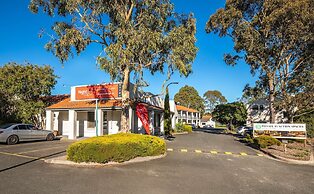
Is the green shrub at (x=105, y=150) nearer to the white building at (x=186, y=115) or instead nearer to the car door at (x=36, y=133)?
the car door at (x=36, y=133)

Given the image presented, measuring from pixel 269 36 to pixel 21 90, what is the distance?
25.0 meters

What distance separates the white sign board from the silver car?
56.7 feet

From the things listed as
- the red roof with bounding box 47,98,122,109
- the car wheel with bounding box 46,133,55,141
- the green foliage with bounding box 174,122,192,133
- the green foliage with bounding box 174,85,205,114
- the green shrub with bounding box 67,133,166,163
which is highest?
the green foliage with bounding box 174,85,205,114

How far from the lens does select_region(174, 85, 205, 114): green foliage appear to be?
3145 inches

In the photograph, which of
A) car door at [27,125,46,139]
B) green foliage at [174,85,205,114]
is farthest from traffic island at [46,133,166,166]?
green foliage at [174,85,205,114]

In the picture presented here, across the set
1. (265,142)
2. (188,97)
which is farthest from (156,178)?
(188,97)

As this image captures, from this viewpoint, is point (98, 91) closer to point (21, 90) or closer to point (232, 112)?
point (21, 90)

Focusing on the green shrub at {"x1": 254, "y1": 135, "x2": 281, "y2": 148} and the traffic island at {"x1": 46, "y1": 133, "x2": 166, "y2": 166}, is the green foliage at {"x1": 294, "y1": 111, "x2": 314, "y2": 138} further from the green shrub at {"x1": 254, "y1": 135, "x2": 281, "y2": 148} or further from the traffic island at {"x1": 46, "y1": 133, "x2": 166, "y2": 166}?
the traffic island at {"x1": 46, "y1": 133, "x2": 166, "y2": 166}

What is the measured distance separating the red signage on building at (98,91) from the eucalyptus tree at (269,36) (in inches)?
491

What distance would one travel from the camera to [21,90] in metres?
21.5

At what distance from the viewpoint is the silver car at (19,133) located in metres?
14.8

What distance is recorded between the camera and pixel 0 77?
69.6ft

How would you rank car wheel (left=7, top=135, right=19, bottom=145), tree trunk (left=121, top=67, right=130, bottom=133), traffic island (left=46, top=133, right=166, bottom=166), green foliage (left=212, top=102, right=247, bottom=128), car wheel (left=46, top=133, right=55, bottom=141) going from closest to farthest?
traffic island (left=46, top=133, right=166, bottom=166)
tree trunk (left=121, top=67, right=130, bottom=133)
car wheel (left=7, top=135, right=19, bottom=145)
car wheel (left=46, top=133, right=55, bottom=141)
green foliage (left=212, top=102, right=247, bottom=128)

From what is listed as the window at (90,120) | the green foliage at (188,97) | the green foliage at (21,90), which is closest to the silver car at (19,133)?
the window at (90,120)
